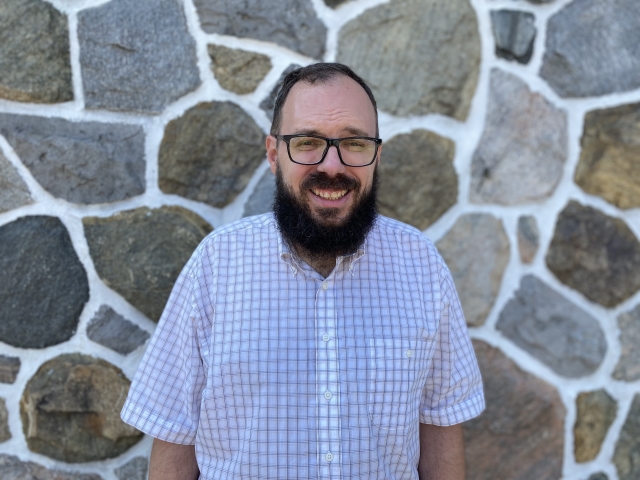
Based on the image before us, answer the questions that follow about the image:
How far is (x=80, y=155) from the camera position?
1885 mm

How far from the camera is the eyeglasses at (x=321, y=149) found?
157 centimetres

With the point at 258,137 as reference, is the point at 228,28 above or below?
above

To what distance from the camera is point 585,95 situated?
216 centimetres

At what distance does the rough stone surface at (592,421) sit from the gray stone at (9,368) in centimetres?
197

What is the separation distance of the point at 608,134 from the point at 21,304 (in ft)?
6.90

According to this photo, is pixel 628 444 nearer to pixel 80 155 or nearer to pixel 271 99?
pixel 271 99

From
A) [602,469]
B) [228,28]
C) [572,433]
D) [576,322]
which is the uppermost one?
[228,28]

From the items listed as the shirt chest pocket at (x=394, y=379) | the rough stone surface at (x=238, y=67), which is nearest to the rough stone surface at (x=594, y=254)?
the shirt chest pocket at (x=394, y=379)

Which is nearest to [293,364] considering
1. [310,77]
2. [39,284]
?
[310,77]

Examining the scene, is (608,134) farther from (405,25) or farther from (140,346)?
(140,346)

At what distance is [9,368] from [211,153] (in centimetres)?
94

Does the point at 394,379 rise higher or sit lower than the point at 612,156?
lower

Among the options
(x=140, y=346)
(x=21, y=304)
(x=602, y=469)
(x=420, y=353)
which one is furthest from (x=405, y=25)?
(x=602, y=469)

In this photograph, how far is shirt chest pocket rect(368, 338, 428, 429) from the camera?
1510 mm
